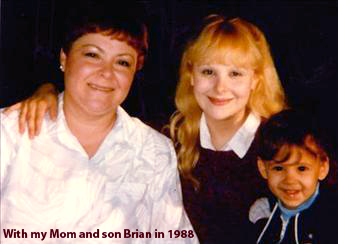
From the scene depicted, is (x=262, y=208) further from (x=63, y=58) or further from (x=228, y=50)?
(x=63, y=58)

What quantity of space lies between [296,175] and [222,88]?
23 cm

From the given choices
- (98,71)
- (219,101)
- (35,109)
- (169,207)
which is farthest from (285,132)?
(35,109)

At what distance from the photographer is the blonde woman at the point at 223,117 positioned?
34.8 inches

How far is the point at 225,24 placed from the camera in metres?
0.90

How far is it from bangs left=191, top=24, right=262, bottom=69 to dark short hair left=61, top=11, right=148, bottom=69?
5.4 inches

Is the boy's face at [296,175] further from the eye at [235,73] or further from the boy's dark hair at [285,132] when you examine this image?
the eye at [235,73]

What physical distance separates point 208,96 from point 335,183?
332mm

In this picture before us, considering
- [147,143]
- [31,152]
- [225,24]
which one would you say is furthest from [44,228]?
[225,24]

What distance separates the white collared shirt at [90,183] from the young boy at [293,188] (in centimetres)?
17

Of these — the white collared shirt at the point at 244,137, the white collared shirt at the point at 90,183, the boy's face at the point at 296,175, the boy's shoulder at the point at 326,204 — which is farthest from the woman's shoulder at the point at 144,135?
the boy's shoulder at the point at 326,204

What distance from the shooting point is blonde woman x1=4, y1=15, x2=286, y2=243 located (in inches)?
34.8

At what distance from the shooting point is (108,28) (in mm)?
823

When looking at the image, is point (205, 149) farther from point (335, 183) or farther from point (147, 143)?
point (335, 183)

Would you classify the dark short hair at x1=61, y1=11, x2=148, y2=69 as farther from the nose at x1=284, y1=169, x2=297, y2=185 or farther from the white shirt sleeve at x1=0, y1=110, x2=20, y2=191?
the nose at x1=284, y1=169, x2=297, y2=185
